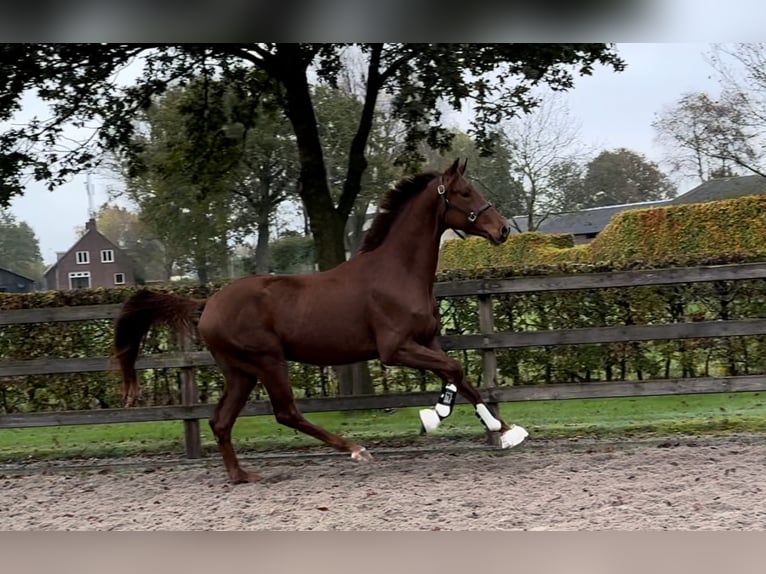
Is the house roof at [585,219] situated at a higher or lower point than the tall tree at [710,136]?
lower

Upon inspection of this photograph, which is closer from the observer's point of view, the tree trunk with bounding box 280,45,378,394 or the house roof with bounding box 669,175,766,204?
the tree trunk with bounding box 280,45,378,394

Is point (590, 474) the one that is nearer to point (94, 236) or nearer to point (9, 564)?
point (9, 564)

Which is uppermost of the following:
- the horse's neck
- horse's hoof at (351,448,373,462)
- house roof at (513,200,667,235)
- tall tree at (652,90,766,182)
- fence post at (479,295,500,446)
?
tall tree at (652,90,766,182)

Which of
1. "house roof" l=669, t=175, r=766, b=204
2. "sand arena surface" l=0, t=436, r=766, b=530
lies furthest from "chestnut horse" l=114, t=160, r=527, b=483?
"house roof" l=669, t=175, r=766, b=204

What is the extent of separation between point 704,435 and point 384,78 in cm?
436

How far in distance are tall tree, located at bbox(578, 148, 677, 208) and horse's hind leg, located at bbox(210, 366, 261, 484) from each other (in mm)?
4531

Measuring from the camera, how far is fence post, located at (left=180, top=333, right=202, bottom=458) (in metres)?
6.09

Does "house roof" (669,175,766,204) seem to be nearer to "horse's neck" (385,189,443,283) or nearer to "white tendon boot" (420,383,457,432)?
"horse's neck" (385,189,443,283)

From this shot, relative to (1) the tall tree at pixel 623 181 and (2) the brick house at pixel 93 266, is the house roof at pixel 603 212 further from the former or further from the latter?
(2) the brick house at pixel 93 266

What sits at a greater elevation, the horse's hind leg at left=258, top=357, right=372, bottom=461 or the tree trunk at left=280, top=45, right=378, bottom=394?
the tree trunk at left=280, top=45, right=378, bottom=394

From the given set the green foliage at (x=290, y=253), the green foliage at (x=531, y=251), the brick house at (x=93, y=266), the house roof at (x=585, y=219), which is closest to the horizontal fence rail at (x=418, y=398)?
the brick house at (x=93, y=266)

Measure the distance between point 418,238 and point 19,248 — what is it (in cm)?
442

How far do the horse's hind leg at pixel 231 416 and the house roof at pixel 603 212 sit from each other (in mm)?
3824

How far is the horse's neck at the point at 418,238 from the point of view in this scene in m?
5.38
